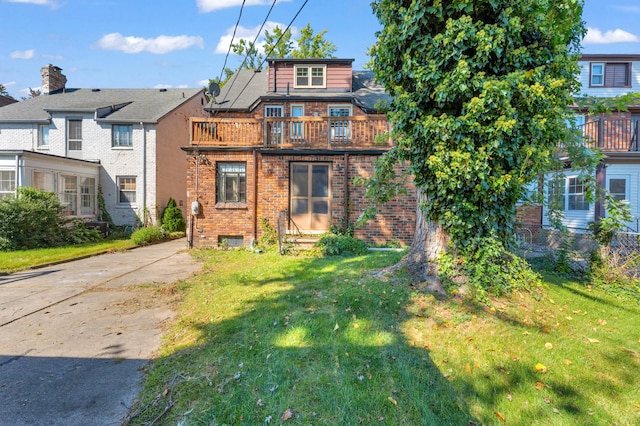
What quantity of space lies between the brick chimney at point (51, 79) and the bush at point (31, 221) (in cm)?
1213

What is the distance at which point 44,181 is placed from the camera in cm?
1405

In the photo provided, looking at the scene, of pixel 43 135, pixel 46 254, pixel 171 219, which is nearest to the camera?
pixel 46 254

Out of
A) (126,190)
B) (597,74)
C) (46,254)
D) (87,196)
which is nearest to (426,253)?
(46,254)

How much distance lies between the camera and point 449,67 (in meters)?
4.09

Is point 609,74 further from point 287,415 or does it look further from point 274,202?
point 287,415

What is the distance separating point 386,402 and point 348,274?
10.8ft

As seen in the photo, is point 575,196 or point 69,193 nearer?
point 575,196

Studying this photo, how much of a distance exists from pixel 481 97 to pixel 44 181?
1739 centimetres

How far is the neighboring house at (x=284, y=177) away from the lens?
10.5 metres

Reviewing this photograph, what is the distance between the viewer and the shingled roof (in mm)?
16812

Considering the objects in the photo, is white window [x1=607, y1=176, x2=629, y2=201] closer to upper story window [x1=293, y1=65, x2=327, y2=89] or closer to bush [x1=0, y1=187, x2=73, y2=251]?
upper story window [x1=293, y1=65, x2=327, y2=89]

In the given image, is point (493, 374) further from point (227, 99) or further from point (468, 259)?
point (227, 99)

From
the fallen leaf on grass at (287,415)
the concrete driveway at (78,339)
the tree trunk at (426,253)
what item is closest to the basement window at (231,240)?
the concrete driveway at (78,339)

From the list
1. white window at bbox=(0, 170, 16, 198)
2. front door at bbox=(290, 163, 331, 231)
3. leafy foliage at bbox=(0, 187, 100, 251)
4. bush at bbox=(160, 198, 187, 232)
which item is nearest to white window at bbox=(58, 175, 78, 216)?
white window at bbox=(0, 170, 16, 198)
